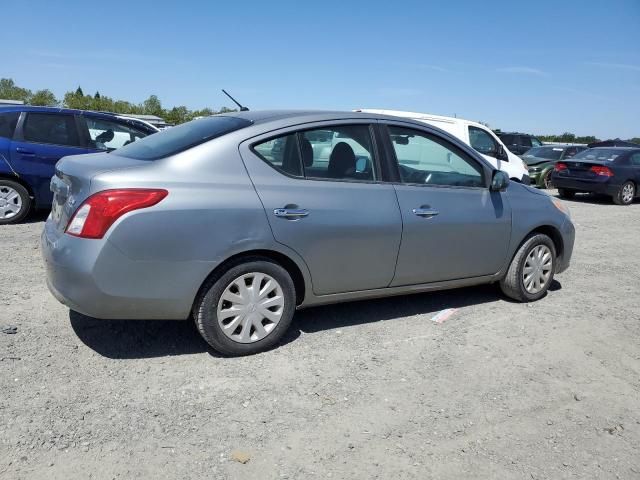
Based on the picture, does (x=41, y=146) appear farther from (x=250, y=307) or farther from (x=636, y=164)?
(x=636, y=164)

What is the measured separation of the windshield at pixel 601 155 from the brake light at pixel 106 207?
555 inches

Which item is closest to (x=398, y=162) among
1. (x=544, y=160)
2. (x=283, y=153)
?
(x=283, y=153)

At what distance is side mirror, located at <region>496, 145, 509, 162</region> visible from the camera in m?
12.1

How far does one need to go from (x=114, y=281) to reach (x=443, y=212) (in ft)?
8.48

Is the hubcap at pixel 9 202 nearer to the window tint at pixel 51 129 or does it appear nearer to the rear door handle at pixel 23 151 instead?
the rear door handle at pixel 23 151

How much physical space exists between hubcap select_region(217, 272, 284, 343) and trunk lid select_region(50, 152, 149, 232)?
1009mm

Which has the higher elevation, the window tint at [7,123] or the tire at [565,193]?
the window tint at [7,123]

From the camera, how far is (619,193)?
46.9ft

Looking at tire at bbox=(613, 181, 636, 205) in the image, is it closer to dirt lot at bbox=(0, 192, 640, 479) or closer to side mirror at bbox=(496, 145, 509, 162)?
side mirror at bbox=(496, 145, 509, 162)

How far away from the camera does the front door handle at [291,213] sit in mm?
3793

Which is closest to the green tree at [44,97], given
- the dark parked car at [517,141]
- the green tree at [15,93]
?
the green tree at [15,93]

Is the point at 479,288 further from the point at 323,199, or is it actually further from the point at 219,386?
the point at 219,386

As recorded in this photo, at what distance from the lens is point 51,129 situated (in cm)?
814

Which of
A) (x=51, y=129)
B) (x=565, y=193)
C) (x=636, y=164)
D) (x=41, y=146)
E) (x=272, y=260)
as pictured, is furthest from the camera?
(x=565, y=193)
